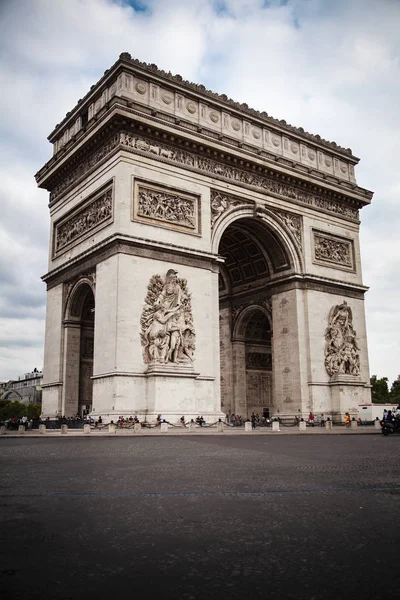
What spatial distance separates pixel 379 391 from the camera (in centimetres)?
7969

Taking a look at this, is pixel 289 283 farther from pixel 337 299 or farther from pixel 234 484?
pixel 234 484

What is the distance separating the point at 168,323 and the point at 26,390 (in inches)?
4171

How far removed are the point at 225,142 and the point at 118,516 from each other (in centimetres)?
2667

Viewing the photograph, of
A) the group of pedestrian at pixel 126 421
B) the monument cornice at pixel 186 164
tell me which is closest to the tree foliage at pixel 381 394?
the monument cornice at pixel 186 164

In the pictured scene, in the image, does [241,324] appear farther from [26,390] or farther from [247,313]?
[26,390]

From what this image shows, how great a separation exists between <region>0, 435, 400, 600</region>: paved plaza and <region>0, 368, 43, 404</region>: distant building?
355 feet

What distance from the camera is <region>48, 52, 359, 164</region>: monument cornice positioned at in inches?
1057

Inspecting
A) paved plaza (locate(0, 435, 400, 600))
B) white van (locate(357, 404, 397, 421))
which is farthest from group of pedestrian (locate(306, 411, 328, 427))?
paved plaza (locate(0, 435, 400, 600))

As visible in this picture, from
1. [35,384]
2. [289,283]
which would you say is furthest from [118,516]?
[35,384]

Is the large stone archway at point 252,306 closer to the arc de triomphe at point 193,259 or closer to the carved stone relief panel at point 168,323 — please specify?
the arc de triomphe at point 193,259

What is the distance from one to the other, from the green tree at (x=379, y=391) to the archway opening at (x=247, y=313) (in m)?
45.5

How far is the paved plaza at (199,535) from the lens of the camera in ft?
9.43

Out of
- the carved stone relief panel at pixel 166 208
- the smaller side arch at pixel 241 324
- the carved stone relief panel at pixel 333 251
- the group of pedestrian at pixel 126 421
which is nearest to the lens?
the group of pedestrian at pixel 126 421

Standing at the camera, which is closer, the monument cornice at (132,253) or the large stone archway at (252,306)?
the monument cornice at (132,253)
